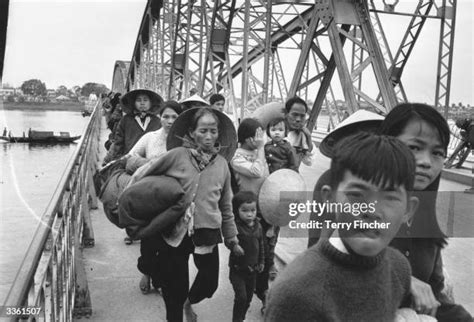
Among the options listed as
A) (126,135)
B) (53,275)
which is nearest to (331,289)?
(53,275)

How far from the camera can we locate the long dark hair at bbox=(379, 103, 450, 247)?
158 centimetres

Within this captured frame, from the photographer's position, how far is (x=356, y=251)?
1140 millimetres

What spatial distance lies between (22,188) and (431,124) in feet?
71.7

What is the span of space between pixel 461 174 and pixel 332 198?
978 cm

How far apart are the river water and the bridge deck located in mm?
664

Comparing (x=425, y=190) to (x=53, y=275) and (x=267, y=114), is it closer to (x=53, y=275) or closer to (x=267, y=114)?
(x=53, y=275)

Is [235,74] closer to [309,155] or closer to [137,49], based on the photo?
[309,155]

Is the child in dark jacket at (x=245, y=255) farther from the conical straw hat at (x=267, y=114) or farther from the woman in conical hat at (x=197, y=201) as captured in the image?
the conical straw hat at (x=267, y=114)

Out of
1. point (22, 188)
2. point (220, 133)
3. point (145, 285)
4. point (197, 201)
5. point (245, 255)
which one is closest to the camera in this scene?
point (197, 201)

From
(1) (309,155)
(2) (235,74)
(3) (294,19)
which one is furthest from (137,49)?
(1) (309,155)

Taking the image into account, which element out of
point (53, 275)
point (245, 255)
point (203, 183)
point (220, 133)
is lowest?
point (245, 255)

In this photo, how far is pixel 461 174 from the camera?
9.99 metres

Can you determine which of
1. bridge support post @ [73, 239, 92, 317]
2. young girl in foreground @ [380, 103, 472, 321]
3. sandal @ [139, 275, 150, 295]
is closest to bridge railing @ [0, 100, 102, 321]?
bridge support post @ [73, 239, 92, 317]

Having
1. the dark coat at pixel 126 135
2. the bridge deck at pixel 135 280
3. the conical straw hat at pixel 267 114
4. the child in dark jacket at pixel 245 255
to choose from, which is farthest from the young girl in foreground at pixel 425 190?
the dark coat at pixel 126 135
